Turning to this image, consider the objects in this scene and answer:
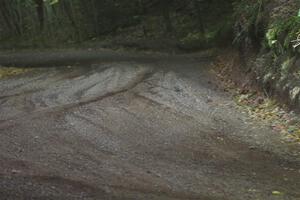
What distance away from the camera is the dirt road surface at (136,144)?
6.59 m

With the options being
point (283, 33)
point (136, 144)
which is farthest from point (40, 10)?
point (136, 144)

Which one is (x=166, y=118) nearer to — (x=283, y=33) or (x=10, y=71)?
(x=283, y=33)

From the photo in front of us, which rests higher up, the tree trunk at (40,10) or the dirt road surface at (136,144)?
the tree trunk at (40,10)

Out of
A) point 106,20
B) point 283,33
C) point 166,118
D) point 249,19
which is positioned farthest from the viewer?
point 106,20

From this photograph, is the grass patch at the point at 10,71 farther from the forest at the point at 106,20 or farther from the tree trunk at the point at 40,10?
the tree trunk at the point at 40,10

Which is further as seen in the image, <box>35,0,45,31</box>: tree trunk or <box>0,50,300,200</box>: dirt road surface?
<box>35,0,45,31</box>: tree trunk

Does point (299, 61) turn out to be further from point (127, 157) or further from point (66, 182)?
point (66, 182)

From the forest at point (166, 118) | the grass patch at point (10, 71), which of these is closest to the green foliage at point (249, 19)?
the forest at point (166, 118)

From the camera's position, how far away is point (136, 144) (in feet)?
29.4

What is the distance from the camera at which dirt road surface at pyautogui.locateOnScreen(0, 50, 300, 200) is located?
659 centimetres

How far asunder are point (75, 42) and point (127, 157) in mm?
25526

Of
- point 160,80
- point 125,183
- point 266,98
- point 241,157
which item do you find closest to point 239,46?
point 160,80

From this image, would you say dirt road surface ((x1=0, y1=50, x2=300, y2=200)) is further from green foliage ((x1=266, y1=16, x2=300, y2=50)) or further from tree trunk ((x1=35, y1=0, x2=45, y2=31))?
tree trunk ((x1=35, y1=0, x2=45, y2=31))

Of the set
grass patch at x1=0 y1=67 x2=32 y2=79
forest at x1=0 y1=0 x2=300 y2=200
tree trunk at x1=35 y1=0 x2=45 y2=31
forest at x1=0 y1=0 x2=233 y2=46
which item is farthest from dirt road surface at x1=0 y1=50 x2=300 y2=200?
tree trunk at x1=35 y1=0 x2=45 y2=31
